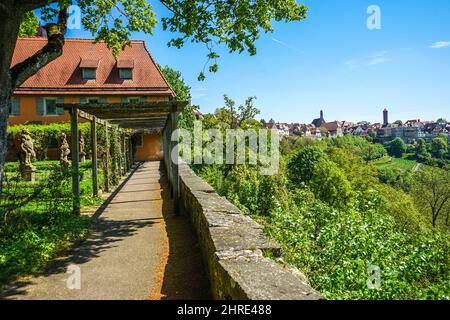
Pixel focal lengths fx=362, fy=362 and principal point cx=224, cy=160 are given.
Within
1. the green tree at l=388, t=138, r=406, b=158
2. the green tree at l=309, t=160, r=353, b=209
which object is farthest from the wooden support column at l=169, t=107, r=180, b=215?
the green tree at l=388, t=138, r=406, b=158

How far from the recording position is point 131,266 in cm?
543

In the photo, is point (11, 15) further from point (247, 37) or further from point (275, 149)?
point (275, 149)

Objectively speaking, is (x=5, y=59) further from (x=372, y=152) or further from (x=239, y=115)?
(x=372, y=152)

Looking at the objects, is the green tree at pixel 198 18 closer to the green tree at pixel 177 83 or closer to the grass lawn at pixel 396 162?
the green tree at pixel 177 83

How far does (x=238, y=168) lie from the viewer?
20.4 m

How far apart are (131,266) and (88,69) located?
95.9 feet

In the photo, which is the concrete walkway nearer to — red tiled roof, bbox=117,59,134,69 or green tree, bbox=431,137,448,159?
red tiled roof, bbox=117,59,134,69

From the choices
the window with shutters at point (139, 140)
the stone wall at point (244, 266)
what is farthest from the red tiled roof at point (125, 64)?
the stone wall at point (244, 266)

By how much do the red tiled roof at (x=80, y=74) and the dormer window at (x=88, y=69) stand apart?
0.16 meters

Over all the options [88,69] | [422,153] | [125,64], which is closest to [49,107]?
[88,69]

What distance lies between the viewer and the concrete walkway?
14.6ft

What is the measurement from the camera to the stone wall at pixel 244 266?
9.04 feet

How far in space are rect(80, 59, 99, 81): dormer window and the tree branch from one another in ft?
78.4
